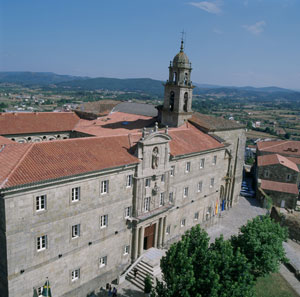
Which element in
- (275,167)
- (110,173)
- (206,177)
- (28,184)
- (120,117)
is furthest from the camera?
(275,167)

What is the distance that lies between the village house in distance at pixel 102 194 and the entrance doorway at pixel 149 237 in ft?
0.48

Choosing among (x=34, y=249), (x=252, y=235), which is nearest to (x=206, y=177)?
(x=252, y=235)

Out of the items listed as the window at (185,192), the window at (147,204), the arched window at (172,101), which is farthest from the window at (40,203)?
the arched window at (172,101)

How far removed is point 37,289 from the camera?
27.9m

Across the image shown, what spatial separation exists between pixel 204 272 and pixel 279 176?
50.5 meters

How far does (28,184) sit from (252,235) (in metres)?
23.2

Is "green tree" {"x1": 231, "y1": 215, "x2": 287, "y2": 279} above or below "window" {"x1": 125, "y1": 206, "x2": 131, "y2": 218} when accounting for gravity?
below

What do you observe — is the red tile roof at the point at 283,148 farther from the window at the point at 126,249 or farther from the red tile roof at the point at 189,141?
the window at the point at 126,249

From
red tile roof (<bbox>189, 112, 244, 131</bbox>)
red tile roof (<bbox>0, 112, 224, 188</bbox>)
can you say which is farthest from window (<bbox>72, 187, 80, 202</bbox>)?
red tile roof (<bbox>189, 112, 244, 131</bbox>)

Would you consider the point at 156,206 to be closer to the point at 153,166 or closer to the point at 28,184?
the point at 153,166

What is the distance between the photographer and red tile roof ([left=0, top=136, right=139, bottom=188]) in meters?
25.9

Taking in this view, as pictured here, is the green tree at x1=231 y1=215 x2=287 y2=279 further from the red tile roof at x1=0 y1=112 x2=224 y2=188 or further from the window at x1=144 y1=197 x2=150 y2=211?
the red tile roof at x1=0 y1=112 x2=224 y2=188

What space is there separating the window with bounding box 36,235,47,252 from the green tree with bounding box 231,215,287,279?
62.3ft

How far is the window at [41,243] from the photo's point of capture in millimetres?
27250
